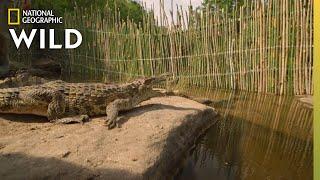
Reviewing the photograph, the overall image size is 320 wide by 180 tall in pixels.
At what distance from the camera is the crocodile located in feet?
13.0

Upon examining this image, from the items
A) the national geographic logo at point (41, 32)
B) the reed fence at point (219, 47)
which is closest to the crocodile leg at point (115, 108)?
the reed fence at point (219, 47)

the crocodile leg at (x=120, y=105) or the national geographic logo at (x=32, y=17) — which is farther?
the national geographic logo at (x=32, y=17)

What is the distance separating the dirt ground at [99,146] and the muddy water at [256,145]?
264 mm

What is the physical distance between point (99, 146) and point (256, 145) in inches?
74.2

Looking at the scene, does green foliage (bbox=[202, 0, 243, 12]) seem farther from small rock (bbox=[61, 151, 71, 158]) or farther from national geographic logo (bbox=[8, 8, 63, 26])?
small rock (bbox=[61, 151, 71, 158])

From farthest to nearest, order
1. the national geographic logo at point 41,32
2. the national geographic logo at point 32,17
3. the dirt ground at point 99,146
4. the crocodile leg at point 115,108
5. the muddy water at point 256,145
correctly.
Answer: the national geographic logo at point 41,32, the national geographic logo at point 32,17, the crocodile leg at point 115,108, the muddy water at point 256,145, the dirt ground at point 99,146

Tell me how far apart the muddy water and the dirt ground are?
26 cm

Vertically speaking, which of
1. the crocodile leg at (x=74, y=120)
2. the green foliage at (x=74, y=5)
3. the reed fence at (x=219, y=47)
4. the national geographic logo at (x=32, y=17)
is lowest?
the crocodile leg at (x=74, y=120)

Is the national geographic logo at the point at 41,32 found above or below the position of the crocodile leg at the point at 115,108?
above

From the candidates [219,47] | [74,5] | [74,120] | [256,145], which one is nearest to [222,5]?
[219,47]

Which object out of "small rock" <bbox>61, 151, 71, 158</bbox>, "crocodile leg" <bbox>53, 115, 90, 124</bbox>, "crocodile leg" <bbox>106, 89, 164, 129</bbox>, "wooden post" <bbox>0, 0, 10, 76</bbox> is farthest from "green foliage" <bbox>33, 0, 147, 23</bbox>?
"small rock" <bbox>61, 151, 71, 158</bbox>

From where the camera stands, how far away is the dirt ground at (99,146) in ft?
8.19

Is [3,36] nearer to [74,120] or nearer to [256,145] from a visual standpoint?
[74,120]

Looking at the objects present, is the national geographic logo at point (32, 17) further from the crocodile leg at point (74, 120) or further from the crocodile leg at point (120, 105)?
the crocodile leg at point (74, 120)
